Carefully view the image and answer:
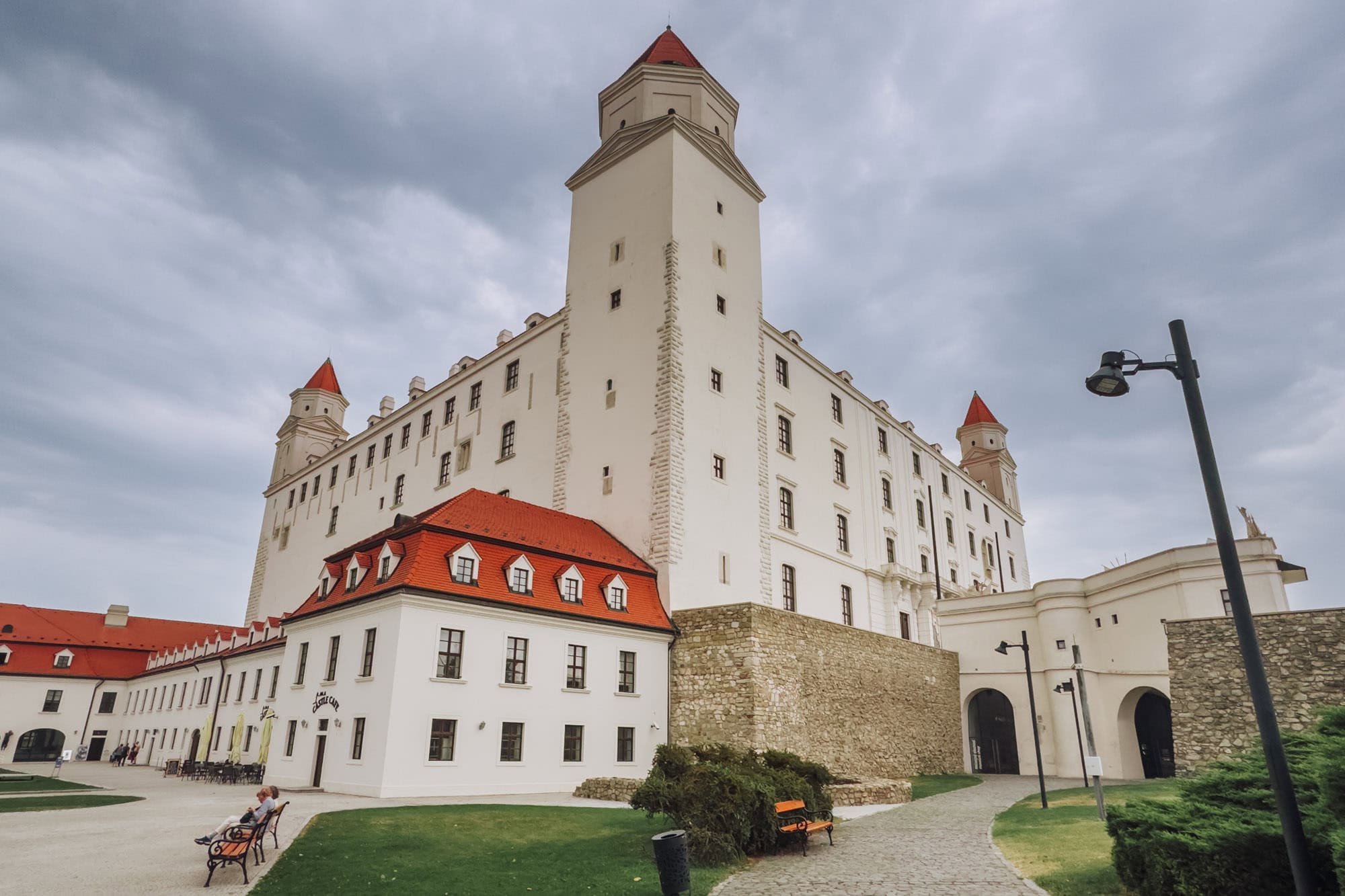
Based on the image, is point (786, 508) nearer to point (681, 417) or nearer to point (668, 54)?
point (681, 417)

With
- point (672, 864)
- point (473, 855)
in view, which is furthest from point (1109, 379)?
point (473, 855)

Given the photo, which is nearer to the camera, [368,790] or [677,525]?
[368,790]

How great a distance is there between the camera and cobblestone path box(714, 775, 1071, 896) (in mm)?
10305

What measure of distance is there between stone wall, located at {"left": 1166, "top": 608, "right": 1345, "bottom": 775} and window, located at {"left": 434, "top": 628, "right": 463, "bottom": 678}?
18.7m

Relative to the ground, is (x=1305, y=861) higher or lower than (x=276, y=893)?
higher

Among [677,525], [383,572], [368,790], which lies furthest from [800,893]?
[677,525]

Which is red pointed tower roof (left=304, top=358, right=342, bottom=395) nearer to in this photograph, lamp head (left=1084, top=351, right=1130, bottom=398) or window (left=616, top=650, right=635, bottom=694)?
window (left=616, top=650, right=635, bottom=694)

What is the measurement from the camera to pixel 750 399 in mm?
34969

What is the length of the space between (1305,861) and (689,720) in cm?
2150

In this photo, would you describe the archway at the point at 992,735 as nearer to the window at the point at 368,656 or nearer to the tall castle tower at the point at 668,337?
the tall castle tower at the point at 668,337

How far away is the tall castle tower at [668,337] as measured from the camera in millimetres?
30766

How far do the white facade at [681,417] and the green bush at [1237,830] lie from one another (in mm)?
20028

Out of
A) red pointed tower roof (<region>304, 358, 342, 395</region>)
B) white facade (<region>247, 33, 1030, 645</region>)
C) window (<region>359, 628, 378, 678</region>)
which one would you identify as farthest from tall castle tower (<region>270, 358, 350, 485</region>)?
window (<region>359, 628, 378, 678</region>)

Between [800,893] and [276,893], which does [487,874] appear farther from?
[800,893]
